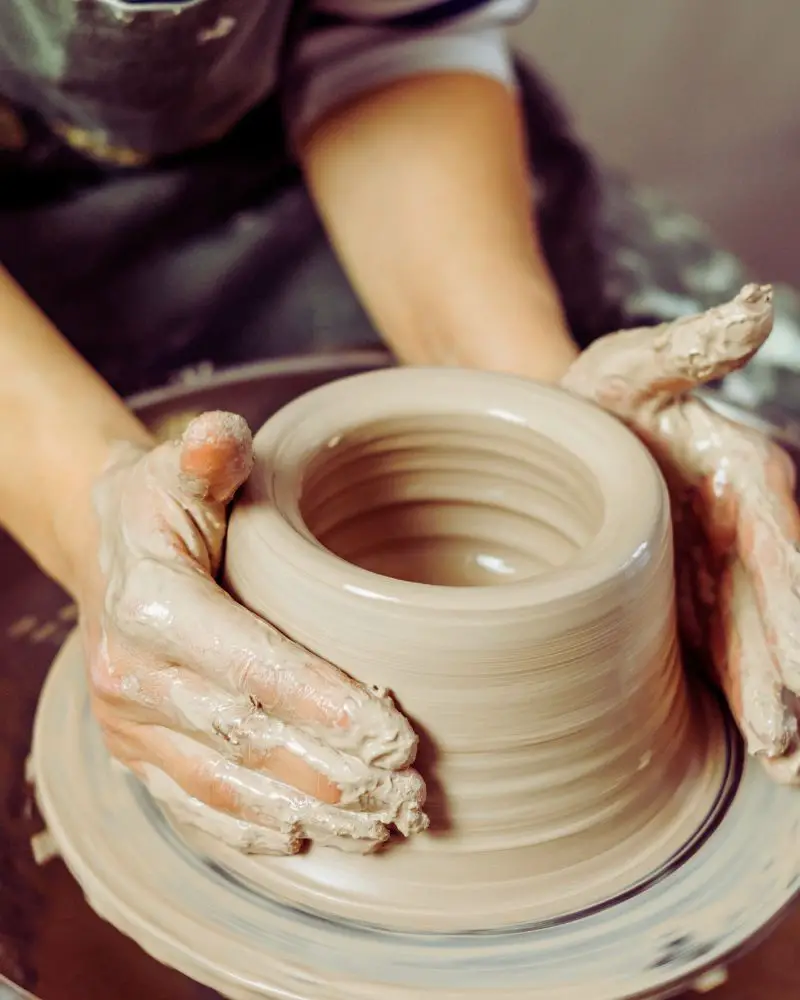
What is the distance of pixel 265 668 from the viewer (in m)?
0.74

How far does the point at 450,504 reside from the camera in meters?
1.02

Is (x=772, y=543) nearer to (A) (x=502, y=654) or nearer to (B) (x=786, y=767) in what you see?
(B) (x=786, y=767)

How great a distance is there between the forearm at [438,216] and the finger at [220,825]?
0.58m

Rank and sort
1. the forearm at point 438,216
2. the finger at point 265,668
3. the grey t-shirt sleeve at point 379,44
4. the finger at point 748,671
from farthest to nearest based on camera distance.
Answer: the grey t-shirt sleeve at point 379,44 → the forearm at point 438,216 → the finger at point 748,671 → the finger at point 265,668

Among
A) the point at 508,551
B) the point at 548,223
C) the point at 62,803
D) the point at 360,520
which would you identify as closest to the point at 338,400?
the point at 360,520

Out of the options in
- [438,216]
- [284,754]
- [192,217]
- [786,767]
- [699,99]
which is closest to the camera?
[284,754]

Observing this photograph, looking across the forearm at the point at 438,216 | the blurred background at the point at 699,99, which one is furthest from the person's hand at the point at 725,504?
the blurred background at the point at 699,99

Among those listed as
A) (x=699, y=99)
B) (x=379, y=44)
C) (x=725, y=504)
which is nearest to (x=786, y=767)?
(x=725, y=504)

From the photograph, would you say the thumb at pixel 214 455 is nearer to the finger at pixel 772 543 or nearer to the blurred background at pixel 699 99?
the finger at pixel 772 543

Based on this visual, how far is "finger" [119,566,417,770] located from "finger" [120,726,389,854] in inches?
1.9

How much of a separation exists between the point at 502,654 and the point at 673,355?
1.01ft

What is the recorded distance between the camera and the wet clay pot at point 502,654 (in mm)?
757

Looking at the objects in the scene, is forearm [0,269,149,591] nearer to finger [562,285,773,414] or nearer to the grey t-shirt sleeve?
finger [562,285,773,414]

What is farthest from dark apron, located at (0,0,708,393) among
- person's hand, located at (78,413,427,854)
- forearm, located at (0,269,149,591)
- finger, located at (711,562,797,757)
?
finger, located at (711,562,797,757)
